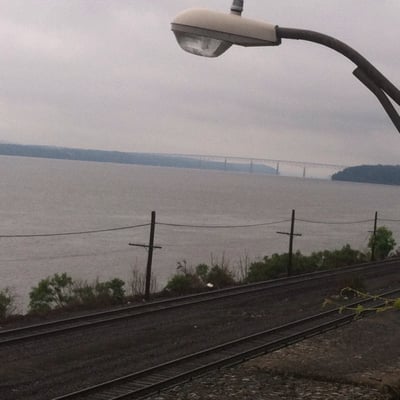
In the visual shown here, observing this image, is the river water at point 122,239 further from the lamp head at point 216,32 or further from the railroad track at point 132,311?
the lamp head at point 216,32

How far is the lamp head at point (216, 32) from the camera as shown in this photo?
4.75 m

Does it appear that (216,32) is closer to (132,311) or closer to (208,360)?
(208,360)

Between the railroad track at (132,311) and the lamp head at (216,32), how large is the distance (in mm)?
8647

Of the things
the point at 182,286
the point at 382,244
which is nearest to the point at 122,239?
the point at 382,244

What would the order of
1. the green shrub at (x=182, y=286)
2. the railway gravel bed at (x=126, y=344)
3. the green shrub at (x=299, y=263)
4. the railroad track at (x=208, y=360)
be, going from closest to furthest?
the railroad track at (x=208, y=360) < the railway gravel bed at (x=126, y=344) < the green shrub at (x=182, y=286) < the green shrub at (x=299, y=263)

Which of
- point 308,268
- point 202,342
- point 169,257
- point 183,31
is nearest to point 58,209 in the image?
point 169,257

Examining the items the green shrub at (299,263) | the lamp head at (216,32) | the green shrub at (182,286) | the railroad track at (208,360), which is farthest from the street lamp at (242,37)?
the green shrub at (299,263)

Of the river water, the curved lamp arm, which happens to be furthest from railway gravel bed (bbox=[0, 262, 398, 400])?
the river water

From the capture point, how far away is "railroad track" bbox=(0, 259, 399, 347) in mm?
13119

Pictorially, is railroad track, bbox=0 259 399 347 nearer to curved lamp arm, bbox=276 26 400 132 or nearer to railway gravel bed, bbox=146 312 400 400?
railway gravel bed, bbox=146 312 400 400

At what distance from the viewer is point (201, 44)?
486 cm

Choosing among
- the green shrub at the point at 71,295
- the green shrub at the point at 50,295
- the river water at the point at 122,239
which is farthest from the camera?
the river water at the point at 122,239

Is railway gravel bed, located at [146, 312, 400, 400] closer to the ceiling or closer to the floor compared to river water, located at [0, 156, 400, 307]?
closer to the ceiling

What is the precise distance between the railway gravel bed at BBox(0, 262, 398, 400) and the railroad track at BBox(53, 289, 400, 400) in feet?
1.30
